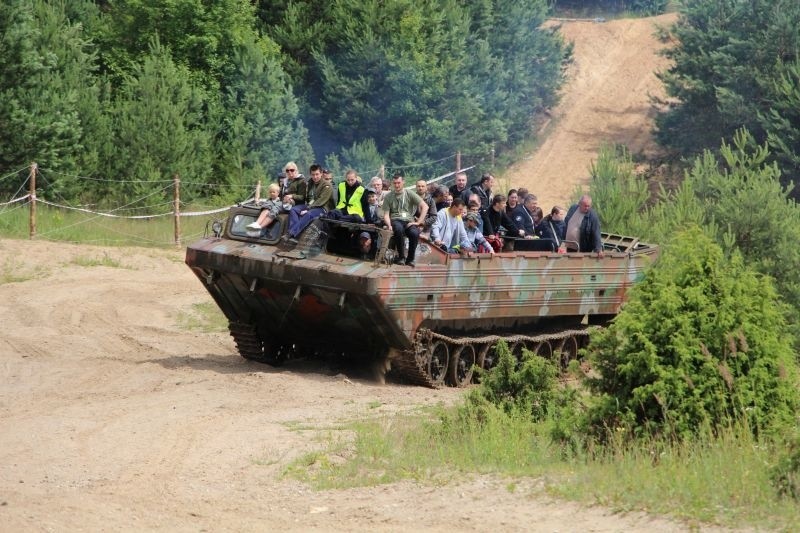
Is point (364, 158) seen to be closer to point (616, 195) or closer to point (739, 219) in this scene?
point (616, 195)

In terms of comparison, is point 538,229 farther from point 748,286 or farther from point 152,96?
point 152,96

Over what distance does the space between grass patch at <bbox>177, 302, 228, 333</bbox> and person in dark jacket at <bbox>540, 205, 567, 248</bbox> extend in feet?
17.3

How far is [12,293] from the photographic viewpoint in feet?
72.7

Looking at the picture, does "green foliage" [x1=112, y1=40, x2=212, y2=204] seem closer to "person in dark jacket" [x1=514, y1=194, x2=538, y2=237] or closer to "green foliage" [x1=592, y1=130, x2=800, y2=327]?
"green foliage" [x1=592, y1=130, x2=800, y2=327]

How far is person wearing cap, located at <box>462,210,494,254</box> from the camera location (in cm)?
1784

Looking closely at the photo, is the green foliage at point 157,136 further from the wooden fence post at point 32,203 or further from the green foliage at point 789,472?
the green foliage at point 789,472

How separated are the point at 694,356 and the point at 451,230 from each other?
6197 mm

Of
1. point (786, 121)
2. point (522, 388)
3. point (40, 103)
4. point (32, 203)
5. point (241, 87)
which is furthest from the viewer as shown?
point (786, 121)

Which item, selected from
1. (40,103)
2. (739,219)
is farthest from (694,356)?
(40,103)

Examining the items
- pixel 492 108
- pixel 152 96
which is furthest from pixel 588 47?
pixel 152 96

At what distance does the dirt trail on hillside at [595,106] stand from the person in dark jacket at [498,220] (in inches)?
866

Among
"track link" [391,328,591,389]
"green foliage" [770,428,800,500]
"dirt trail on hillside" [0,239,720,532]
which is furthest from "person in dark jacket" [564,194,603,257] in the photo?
"green foliage" [770,428,800,500]

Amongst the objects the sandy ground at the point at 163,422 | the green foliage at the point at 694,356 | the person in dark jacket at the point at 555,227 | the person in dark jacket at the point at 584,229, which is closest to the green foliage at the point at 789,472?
the sandy ground at the point at 163,422

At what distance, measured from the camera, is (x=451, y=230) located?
1744cm
